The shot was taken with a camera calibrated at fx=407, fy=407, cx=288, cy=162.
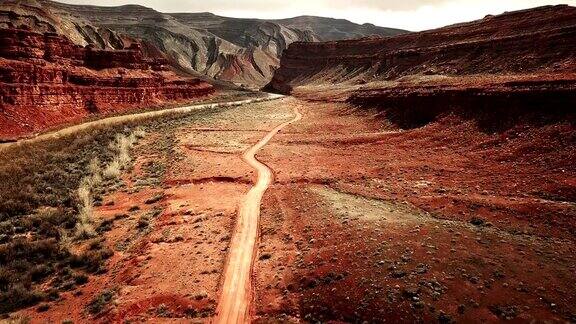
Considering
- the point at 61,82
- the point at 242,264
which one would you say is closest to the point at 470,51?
the point at 61,82

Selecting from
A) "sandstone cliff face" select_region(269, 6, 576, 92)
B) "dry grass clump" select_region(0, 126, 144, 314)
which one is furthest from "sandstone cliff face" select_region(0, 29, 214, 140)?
"sandstone cliff face" select_region(269, 6, 576, 92)

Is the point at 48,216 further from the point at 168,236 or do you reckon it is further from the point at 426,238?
the point at 426,238

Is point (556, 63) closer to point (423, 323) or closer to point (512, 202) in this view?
point (512, 202)

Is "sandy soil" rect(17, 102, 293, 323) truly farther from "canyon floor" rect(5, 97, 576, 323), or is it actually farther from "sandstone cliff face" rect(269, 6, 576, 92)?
"sandstone cliff face" rect(269, 6, 576, 92)

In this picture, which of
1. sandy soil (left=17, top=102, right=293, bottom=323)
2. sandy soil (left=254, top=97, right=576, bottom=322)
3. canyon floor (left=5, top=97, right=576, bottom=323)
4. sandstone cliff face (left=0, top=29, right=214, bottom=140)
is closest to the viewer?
sandy soil (left=254, top=97, right=576, bottom=322)

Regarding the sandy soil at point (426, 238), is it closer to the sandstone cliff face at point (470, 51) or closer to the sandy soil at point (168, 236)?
the sandy soil at point (168, 236)

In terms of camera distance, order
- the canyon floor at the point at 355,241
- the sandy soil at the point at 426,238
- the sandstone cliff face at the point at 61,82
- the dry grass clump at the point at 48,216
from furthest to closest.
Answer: the sandstone cliff face at the point at 61,82, the dry grass clump at the point at 48,216, the canyon floor at the point at 355,241, the sandy soil at the point at 426,238

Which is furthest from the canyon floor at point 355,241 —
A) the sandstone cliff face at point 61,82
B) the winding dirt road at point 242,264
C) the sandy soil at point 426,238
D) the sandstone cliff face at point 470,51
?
the sandstone cliff face at point 61,82
